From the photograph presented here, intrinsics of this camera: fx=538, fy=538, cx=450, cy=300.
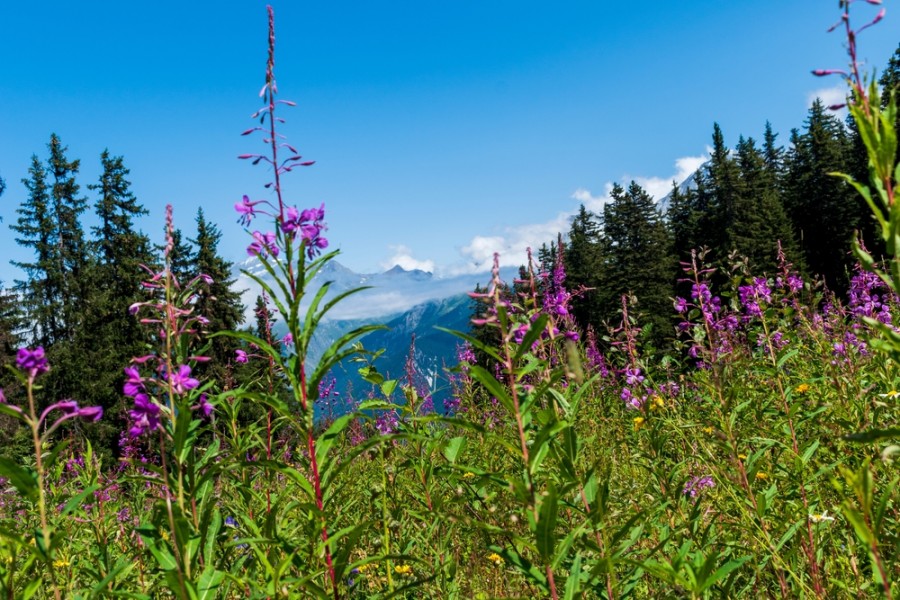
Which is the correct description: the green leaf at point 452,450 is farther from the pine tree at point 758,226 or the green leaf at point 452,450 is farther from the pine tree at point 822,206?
the pine tree at point 822,206

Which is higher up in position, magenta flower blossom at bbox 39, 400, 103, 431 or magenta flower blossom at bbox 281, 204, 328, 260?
magenta flower blossom at bbox 281, 204, 328, 260

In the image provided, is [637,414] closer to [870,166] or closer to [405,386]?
[405,386]

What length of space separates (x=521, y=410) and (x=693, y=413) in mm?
2657

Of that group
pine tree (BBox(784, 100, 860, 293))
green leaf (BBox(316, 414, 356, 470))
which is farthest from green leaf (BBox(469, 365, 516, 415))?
pine tree (BBox(784, 100, 860, 293))

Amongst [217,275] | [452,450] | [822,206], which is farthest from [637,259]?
[452,450]

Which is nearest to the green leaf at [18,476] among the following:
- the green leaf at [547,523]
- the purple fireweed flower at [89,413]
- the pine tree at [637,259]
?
the purple fireweed flower at [89,413]

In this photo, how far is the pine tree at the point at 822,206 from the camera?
4369 cm

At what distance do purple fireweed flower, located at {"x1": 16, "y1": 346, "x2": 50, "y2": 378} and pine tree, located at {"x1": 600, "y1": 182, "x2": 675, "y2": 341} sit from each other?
38.7 meters

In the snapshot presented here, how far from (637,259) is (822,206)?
18.4m

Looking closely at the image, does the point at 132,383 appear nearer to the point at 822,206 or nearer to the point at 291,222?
the point at 291,222

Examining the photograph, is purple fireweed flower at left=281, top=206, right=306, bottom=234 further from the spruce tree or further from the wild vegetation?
the spruce tree

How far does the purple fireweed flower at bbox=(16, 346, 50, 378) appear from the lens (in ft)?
5.70

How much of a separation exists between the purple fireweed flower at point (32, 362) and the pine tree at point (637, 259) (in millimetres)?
38735

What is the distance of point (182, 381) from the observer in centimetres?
210
